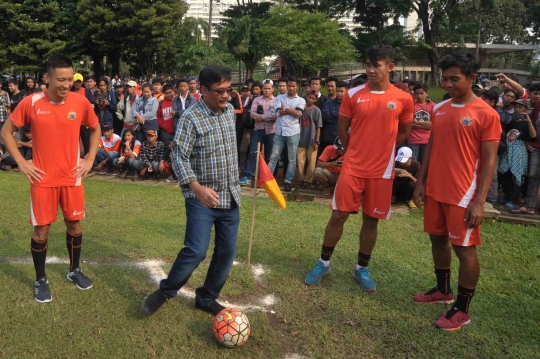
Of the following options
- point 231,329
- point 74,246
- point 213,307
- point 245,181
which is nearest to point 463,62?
point 231,329

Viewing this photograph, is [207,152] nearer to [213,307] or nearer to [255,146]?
[213,307]

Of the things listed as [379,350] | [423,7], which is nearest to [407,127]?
[379,350]

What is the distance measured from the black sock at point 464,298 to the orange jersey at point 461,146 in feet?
2.54

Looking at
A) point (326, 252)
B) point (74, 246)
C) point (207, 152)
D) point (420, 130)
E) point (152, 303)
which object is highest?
point (207, 152)

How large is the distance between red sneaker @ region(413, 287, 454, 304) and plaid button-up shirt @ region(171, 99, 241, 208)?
82.2 inches

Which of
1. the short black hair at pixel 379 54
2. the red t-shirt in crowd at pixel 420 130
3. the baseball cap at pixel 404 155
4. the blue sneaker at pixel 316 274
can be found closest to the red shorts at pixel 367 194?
the blue sneaker at pixel 316 274

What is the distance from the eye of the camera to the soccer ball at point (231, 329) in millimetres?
3602

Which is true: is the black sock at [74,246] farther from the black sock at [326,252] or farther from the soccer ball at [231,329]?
the black sock at [326,252]

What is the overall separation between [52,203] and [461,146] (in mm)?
3685

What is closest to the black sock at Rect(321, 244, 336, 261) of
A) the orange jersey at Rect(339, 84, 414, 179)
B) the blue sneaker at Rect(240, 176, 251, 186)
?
the orange jersey at Rect(339, 84, 414, 179)

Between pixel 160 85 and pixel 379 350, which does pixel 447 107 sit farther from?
pixel 160 85

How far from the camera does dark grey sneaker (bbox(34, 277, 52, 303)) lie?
4.32m

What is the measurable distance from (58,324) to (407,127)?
3.70 meters

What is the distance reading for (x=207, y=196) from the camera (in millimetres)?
3484
